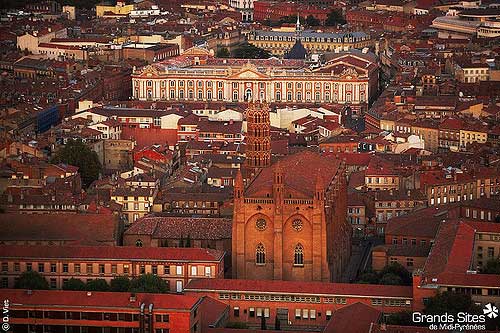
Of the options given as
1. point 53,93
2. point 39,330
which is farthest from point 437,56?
point 39,330

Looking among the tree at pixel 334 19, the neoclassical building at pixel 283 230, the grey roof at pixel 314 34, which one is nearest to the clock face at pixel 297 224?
the neoclassical building at pixel 283 230

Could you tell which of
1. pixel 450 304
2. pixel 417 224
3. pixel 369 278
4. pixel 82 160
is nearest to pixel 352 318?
pixel 450 304

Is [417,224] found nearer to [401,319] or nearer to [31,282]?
[401,319]

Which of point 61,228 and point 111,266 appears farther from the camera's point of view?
point 61,228

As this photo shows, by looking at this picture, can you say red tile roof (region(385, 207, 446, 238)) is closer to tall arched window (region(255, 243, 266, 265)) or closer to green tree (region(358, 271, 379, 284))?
green tree (region(358, 271, 379, 284))

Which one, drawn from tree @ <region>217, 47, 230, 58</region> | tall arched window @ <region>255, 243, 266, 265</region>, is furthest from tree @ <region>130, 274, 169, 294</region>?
tree @ <region>217, 47, 230, 58</region>
